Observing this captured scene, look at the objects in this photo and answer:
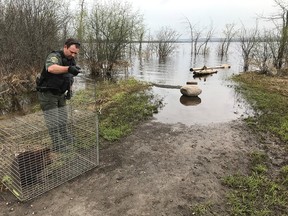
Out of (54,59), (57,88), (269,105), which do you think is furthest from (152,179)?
(269,105)

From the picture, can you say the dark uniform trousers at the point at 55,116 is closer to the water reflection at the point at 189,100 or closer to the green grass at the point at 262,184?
the green grass at the point at 262,184

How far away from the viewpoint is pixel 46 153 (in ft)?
12.2

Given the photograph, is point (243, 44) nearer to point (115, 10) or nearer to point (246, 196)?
point (115, 10)

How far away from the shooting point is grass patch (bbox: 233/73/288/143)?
608cm

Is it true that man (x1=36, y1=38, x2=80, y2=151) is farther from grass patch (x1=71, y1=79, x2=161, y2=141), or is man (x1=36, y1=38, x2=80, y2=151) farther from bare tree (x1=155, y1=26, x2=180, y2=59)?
bare tree (x1=155, y1=26, x2=180, y2=59)

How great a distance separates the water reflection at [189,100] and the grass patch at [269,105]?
1.64m

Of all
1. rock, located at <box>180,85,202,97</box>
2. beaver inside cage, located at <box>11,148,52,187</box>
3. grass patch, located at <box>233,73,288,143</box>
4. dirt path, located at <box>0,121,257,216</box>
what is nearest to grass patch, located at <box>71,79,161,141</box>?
dirt path, located at <box>0,121,257,216</box>

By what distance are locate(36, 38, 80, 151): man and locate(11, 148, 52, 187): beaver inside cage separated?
365mm

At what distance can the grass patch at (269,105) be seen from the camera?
6082 millimetres

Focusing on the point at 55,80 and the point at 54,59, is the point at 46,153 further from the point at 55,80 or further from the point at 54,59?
the point at 54,59

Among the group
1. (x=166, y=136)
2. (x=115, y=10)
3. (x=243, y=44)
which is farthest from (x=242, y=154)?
(x=243, y=44)

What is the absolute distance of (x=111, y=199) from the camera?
135 inches

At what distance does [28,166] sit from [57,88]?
4.00 feet

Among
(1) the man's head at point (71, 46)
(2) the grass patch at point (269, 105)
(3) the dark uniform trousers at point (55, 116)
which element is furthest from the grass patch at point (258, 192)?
(1) the man's head at point (71, 46)
